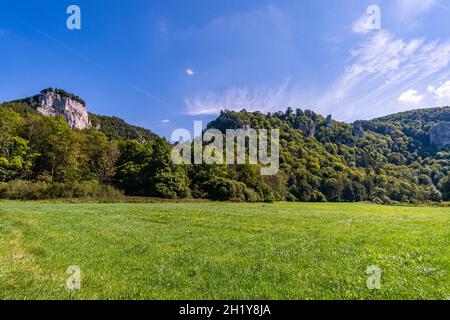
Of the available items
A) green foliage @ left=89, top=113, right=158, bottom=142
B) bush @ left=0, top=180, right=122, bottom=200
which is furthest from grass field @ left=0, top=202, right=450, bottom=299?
green foliage @ left=89, top=113, right=158, bottom=142

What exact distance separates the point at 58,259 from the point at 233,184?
67.7 meters

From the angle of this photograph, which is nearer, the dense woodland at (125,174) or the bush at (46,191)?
the bush at (46,191)

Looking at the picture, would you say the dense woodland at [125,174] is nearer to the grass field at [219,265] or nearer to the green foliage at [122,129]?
the grass field at [219,265]

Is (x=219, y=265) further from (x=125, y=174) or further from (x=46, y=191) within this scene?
(x=125, y=174)

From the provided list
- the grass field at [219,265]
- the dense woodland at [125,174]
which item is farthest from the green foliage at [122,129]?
the grass field at [219,265]

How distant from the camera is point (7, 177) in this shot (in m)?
66.2

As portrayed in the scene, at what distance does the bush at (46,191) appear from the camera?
167 ft

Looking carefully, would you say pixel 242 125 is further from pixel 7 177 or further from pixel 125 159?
pixel 7 177

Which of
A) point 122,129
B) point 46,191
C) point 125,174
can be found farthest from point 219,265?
point 122,129

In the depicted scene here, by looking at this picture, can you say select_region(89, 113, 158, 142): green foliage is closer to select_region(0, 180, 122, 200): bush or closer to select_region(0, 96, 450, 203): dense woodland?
select_region(0, 96, 450, 203): dense woodland

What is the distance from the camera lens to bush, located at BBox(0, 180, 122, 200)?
2003 inches

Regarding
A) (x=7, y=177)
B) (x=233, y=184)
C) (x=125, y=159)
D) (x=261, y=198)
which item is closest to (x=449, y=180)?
(x=261, y=198)

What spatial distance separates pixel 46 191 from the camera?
53.5m

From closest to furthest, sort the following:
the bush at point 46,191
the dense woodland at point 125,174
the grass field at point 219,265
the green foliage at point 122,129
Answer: the grass field at point 219,265
the bush at point 46,191
the dense woodland at point 125,174
the green foliage at point 122,129
